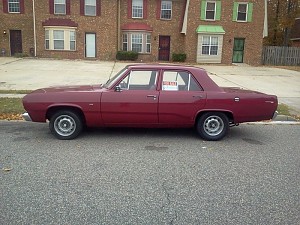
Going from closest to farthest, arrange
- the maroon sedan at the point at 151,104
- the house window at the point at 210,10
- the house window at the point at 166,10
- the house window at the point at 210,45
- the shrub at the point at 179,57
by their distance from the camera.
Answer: the maroon sedan at the point at 151,104
the house window at the point at 210,10
the house window at the point at 210,45
the shrub at the point at 179,57
the house window at the point at 166,10

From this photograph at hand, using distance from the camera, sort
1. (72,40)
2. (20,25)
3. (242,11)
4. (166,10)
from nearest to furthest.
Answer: (242,11) < (72,40) < (20,25) < (166,10)

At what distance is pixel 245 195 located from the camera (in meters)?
3.64

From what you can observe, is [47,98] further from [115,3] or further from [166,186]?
[115,3]

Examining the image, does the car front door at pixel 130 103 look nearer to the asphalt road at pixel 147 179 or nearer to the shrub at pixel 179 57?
the asphalt road at pixel 147 179

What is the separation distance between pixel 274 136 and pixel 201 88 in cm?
206

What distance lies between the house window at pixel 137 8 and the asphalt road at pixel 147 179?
22.4 meters

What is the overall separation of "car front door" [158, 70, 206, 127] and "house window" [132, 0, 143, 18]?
22.3 meters

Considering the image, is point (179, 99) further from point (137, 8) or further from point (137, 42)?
point (137, 8)

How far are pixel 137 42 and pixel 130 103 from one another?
73.4 ft

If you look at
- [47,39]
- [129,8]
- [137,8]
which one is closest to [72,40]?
[47,39]

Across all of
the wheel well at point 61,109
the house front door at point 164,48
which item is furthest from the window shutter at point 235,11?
the wheel well at point 61,109

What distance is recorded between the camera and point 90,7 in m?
25.8

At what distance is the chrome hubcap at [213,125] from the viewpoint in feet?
19.5

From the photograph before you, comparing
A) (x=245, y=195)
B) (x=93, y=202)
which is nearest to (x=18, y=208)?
(x=93, y=202)
